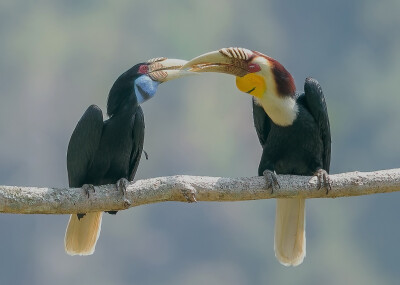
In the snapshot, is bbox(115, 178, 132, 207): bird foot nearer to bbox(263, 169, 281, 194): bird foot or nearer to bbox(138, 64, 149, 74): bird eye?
bbox(263, 169, 281, 194): bird foot

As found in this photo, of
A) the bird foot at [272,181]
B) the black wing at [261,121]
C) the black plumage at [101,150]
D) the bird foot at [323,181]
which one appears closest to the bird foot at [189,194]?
the bird foot at [272,181]

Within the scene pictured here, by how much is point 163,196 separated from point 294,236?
175 cm

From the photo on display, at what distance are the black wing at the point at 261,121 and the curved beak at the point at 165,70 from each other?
583 mm

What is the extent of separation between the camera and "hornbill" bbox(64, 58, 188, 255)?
20.1 ft

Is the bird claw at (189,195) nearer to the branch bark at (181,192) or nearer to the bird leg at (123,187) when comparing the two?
the branch bark at (181,192)

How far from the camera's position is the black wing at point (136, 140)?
6.27 metres

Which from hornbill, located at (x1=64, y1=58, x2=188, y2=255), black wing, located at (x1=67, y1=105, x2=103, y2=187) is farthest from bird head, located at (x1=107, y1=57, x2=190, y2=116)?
black wing, located at (x1=67, y1=105, x2=103, y2=187)

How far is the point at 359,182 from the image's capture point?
17.7ft

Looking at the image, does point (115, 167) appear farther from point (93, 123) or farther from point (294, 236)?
point (294, 236)

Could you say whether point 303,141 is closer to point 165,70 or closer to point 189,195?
point 165,70

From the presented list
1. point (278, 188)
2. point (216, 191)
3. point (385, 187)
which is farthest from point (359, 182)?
point (216, 191)

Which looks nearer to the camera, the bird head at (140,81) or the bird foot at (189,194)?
the bird foot at (189,194)

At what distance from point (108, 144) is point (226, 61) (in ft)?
3.41

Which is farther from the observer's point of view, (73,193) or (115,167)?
(115,167)
